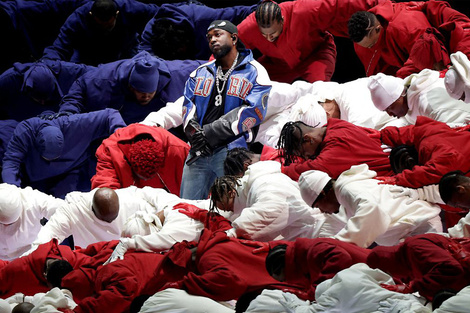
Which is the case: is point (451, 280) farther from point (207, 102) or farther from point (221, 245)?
point (207, 102)

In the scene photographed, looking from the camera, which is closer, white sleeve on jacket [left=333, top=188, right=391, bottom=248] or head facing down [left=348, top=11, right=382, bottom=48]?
white sleeve on jacket [left=333, top=188, right=391, bottom=248]

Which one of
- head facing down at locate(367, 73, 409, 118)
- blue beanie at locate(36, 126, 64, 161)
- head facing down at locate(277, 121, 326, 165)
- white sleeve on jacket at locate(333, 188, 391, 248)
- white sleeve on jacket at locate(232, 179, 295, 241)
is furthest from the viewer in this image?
blue beanie at locate(36, 126, 64, 161)

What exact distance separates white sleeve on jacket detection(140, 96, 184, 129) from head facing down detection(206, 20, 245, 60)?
63cm

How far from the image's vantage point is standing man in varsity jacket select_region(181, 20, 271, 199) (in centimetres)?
610

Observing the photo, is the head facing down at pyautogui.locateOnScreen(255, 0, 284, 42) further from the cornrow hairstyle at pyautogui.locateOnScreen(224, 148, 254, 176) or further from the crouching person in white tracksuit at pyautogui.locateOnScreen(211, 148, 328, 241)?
the crouching person in white tracksuit at pyautogui.locateOnScreen(211, 148, 328, 241)

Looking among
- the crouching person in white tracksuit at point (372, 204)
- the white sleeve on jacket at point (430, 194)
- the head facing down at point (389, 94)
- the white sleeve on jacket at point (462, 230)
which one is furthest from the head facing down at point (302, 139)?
the white sleeve on jacket at point (462, 230)

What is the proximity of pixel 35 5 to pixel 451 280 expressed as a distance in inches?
205

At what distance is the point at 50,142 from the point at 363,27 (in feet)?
7.66

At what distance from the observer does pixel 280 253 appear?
15.0 ft

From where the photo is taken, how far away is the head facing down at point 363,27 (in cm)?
639

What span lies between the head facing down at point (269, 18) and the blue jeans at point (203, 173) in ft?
3.52

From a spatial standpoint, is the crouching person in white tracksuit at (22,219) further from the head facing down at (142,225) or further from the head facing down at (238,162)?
the head facing down at (238,162)

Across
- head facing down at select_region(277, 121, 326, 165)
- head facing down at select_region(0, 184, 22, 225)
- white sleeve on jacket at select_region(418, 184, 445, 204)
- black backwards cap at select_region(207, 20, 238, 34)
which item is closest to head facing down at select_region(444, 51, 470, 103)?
white sleeve on jacket at select_region(418, 184, 445, 204)

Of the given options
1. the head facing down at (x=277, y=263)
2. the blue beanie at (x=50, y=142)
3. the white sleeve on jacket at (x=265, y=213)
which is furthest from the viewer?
the blue beanie at (x=50, y=142)
